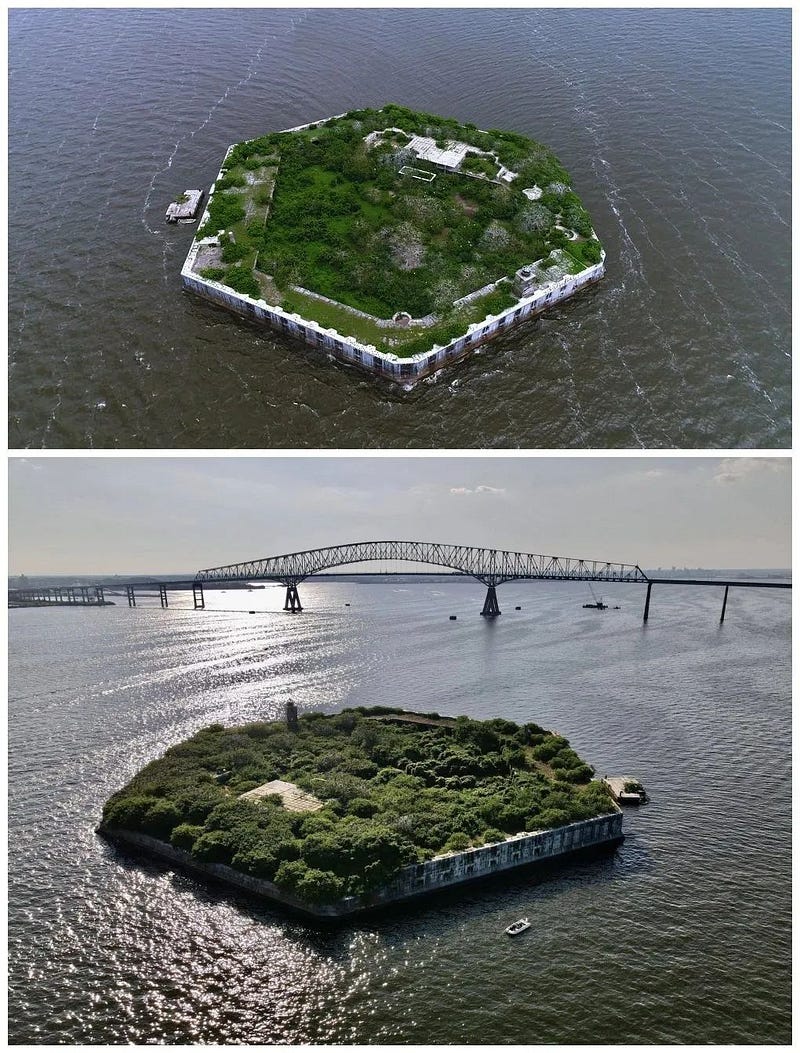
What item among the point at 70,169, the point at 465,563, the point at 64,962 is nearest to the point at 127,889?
the point at 64,962

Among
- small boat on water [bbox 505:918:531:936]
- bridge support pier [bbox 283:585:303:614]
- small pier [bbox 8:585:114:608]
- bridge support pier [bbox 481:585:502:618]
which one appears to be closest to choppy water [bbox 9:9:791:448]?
small boat on water [bbox 505:918:531:936]

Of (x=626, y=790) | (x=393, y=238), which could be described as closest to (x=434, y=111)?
(x=393, y=238)

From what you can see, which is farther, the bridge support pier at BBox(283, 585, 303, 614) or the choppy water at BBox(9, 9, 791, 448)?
the bridge support pier at BBox(283, 585, 303, 614)

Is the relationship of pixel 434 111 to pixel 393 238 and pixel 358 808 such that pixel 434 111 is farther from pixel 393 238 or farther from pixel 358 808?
pixel 358 808

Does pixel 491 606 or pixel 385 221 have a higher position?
pixel 385 221

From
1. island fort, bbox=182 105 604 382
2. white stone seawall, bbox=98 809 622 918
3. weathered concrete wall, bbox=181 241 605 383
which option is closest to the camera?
white stone seawall, bbox=98 809 622 918

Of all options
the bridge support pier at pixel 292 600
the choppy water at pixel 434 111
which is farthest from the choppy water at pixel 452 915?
the bridge support pier at pixel 292 600

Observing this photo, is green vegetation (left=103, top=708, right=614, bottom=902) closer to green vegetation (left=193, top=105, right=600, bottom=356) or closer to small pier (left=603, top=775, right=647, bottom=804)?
small pier (left=603, top=775, right=647, bottom=804)

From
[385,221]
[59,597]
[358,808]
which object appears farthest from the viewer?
[59,597]
